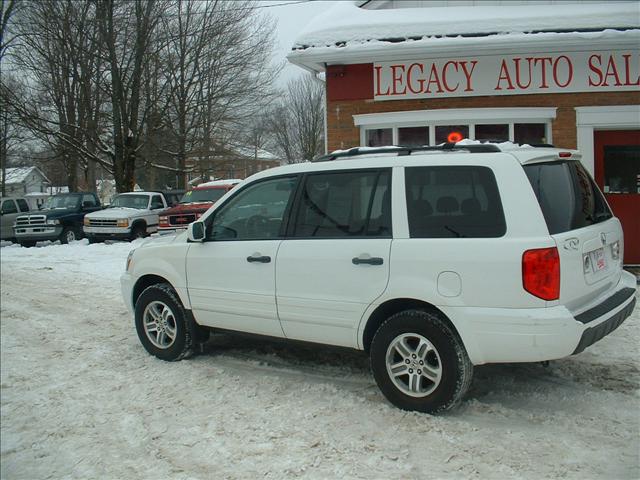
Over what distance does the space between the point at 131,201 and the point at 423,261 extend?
16093 millimetres

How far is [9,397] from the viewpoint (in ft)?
7.78

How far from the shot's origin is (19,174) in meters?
28.0

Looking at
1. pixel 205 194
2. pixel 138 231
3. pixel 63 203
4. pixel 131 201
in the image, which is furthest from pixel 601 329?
pixel 63 203

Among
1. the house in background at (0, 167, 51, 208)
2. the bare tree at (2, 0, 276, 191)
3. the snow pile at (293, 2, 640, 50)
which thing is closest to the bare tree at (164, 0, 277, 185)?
the bare tree at (2, 0, 276, 191)

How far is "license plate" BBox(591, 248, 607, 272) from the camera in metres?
4.15

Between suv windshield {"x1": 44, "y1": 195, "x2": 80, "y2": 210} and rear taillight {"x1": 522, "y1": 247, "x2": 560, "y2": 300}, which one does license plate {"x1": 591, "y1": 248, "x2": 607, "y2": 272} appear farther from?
suv windshield {"x1": 44, "y1": 195, "x2": 80, "y2": 210}

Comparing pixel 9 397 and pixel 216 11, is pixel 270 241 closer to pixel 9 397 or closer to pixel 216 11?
pixel 9 397

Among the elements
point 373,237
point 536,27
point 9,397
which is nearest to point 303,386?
point 373,237

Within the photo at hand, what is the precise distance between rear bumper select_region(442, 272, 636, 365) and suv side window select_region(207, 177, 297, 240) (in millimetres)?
1696

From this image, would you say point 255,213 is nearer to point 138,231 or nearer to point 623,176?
point 623,176

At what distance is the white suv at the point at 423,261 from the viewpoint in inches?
149

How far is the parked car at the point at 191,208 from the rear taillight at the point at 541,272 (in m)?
12.0

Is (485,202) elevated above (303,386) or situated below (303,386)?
above

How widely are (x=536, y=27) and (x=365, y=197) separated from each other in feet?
18.6
